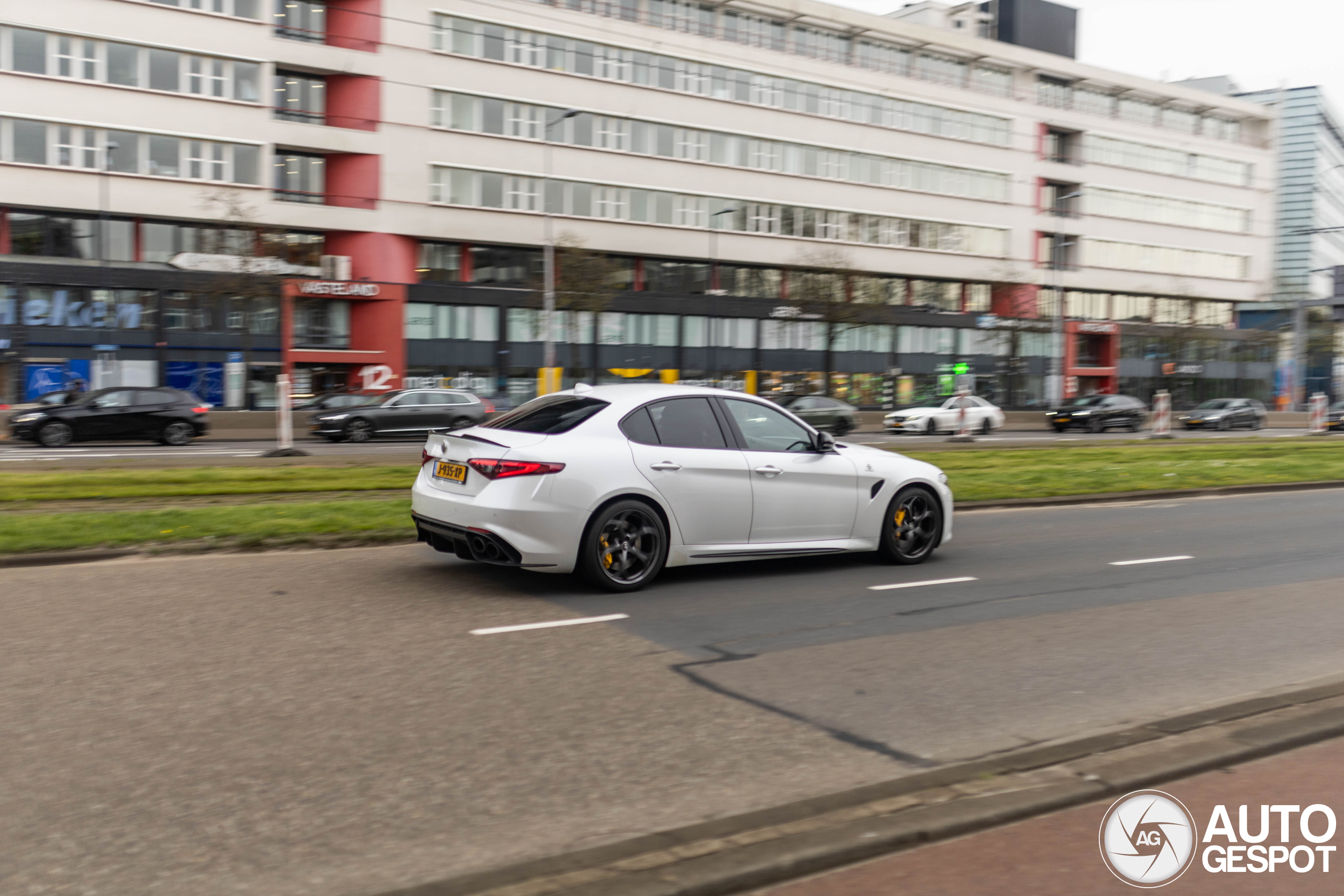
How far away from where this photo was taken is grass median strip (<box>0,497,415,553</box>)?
9023mm

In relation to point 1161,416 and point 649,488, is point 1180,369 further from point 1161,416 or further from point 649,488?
point 649,488

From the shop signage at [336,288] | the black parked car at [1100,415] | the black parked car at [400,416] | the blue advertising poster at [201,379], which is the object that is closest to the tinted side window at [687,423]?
→ the black parked car at [400,416]

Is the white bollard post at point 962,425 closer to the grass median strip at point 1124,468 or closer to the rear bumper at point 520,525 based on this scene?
the grass median strip at point 1124,468

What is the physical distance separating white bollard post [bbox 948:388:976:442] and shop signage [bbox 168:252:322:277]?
22565 millimetres

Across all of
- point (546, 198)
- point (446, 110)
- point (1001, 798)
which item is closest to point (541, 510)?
point (1001, 798)

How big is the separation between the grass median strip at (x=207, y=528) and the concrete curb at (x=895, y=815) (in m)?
6.62

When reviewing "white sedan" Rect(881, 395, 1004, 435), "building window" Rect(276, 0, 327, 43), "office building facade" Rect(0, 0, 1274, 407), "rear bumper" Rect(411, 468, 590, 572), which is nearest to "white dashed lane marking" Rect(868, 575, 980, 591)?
"rear bumper" Rect(411, 468, 590, 572)

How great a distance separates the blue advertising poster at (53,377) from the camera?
39750 millimetres

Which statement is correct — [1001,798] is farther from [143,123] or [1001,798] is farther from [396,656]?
[143,123]

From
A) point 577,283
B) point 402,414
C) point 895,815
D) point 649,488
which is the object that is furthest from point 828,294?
point 895,815

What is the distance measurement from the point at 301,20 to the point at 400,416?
23290 millimetres

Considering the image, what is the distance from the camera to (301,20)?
4469 cm

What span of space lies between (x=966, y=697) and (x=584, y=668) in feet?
6.15

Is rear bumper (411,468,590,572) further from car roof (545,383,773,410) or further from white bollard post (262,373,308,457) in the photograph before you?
white bollard post (262,373,308,457)
